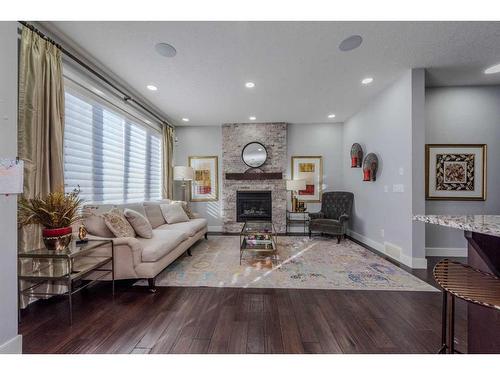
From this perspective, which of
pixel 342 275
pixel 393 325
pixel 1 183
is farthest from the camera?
pixel 342 275

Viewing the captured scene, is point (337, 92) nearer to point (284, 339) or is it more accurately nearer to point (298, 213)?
point (298, 213)

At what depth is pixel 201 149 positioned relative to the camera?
5477 millimetres

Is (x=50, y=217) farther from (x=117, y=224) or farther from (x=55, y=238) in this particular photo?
(x=117, y=224)

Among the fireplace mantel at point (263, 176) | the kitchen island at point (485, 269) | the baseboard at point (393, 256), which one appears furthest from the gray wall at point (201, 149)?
the kitchen island at point (485, 269)

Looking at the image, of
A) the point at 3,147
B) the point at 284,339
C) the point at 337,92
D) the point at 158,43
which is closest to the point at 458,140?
the point at 337,92

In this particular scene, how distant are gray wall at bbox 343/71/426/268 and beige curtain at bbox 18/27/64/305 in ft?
14.3

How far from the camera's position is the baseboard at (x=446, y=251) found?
10.8 ft

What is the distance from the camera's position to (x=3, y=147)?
126cm

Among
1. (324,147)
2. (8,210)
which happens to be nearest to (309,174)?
(324,147)

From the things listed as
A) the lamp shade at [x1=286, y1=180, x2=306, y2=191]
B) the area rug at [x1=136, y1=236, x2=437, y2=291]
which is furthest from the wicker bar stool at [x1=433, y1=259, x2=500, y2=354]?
the lamp shade at [x1=286, y1=180, x2=306, y2=191]

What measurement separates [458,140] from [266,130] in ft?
11.9

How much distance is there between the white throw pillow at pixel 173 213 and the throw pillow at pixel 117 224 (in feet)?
4.19

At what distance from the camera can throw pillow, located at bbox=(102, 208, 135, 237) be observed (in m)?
2.33

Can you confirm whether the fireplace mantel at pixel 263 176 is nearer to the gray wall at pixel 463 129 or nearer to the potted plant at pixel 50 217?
the gray wall at pixel 463 129
